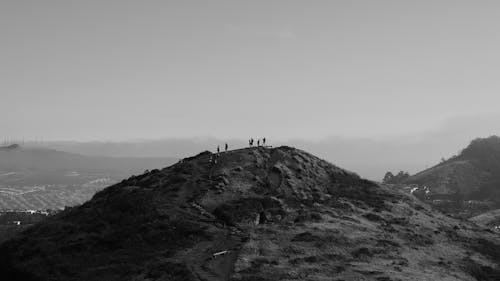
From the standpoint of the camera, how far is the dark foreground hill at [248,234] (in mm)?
62938

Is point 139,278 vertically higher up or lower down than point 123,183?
lower down

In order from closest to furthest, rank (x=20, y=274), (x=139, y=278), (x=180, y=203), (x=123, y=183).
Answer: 1. (x=139, y=278)
2. (x=20, y=274)
3. (x=180, y=203)
4. (x=123, y=183)

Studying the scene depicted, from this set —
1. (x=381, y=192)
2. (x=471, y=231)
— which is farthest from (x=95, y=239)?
(x=471, y=231)

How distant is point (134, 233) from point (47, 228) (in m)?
21.3

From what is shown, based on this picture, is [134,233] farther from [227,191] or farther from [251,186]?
[251,186]

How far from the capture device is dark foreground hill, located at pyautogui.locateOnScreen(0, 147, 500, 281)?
206ft

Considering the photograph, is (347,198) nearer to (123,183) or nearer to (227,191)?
(227,191)

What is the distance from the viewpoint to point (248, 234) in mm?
73250

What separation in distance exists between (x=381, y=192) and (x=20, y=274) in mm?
76879

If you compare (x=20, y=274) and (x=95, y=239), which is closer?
(x=20, y=274)

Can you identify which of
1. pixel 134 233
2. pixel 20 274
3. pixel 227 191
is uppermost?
pixel 227 191

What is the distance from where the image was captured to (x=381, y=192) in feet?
360

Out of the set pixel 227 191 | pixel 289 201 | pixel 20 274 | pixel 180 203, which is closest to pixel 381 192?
pixel 289 201

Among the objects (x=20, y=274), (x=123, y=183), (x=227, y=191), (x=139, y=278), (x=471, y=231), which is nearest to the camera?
(x=139, y=278)
